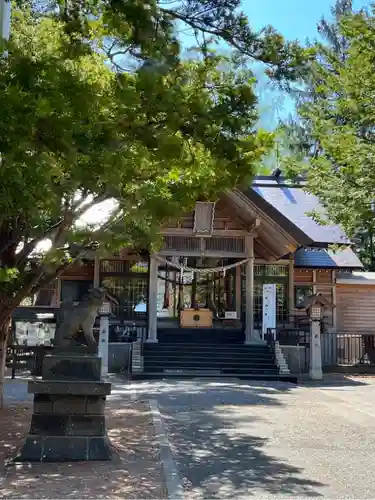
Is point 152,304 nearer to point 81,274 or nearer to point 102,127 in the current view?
point 81,274

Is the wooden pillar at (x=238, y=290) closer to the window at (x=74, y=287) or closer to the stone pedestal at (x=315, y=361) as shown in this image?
the stone pedestal at (x=315, y=361)

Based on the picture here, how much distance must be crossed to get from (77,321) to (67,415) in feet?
3.79

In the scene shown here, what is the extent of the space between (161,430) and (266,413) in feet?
9.28

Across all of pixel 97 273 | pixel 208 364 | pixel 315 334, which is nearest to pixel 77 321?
pixel 208 364

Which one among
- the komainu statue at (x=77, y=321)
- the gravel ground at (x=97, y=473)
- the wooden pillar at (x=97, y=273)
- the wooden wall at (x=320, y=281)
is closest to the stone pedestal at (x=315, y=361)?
the wooden wall at (x=320, y=281)

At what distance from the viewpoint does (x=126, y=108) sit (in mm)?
6676

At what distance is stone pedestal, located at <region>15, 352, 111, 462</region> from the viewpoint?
6738 mm

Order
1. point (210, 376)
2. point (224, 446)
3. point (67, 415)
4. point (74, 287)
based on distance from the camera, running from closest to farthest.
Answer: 1. point (67, 415)
2. point (224, 446)
3. point (210, 376)
4. point (74, 287)

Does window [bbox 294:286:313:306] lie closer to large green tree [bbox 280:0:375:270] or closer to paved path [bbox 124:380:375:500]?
paved path [bbox 124:380:375:500]

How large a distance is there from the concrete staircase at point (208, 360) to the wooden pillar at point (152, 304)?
0.44m

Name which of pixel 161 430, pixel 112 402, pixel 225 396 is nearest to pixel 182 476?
pixel 161 430

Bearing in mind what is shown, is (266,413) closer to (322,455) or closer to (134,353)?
(322,455)

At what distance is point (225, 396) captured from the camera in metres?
12.7

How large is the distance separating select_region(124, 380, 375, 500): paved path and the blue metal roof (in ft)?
31.6
